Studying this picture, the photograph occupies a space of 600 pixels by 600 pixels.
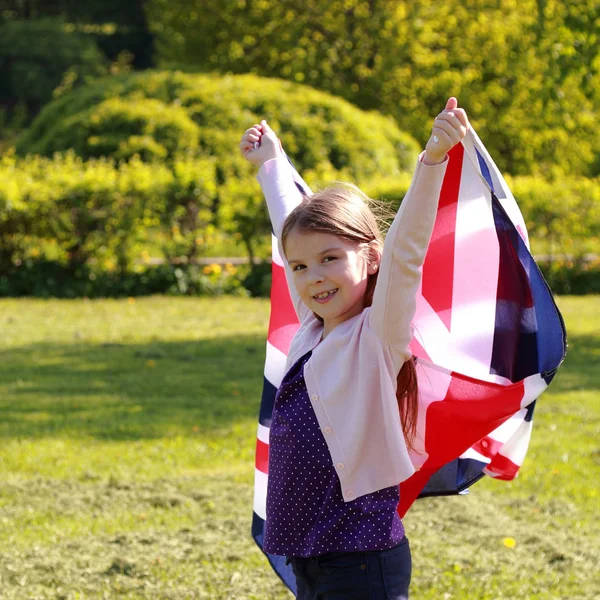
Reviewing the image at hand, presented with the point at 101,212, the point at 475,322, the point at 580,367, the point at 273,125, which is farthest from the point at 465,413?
the point at 273,125

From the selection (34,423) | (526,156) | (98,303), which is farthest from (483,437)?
(526,156)

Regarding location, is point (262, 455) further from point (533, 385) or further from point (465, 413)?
point (533, 385)

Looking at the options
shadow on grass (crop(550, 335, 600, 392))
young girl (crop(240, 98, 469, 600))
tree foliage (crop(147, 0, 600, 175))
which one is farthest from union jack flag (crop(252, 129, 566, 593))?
tree foliage (crop(147, 0, 600, 175))

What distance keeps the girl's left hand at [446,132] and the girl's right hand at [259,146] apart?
1.01 metres

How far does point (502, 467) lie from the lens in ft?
10.3

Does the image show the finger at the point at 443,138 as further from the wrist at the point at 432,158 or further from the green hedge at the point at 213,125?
the green hedge at the point at 213,125

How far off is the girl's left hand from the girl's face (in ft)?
1.15

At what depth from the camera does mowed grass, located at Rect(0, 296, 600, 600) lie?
4.06 meters

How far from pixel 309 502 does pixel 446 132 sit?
938mm

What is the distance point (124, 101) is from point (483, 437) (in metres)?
12.8

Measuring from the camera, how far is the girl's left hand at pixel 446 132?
7.38ft

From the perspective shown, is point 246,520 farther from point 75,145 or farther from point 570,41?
point 75,145

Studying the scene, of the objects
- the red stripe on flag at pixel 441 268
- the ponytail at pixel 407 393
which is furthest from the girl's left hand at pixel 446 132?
the red stripe on flag at pixel 441 268

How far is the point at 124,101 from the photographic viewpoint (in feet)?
49.0
